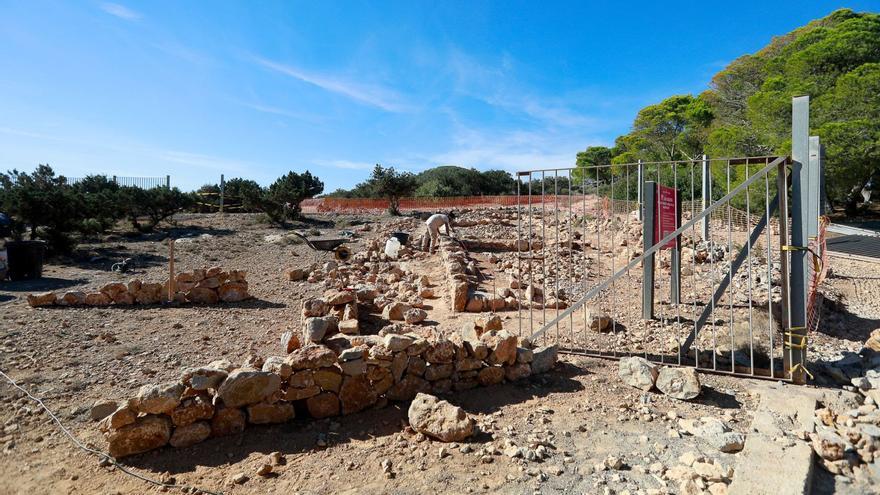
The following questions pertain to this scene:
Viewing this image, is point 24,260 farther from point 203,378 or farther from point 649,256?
point 649,256

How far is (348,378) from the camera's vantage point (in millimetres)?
3957

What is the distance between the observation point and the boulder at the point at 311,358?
3.84 metres

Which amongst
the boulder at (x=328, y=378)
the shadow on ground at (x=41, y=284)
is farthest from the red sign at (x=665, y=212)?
the shadow on ground at (x=41, y=284)

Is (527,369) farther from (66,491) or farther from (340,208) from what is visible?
(340,208)

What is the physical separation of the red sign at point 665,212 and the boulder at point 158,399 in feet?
17.0

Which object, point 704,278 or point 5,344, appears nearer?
point 5,344

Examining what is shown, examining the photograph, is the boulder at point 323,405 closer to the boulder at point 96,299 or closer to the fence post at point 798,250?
the fence post at point 798,250

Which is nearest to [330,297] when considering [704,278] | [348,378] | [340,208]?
[348,378]

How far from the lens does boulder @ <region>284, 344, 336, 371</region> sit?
151 inches

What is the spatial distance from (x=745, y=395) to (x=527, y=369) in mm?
1816

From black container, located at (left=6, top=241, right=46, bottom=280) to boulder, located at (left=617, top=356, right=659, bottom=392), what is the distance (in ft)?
44.3

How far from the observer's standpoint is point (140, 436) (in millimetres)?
3434

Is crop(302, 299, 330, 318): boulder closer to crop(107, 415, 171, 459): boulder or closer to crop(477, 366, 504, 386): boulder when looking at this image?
crop(477, 366, 504, 386): boulder

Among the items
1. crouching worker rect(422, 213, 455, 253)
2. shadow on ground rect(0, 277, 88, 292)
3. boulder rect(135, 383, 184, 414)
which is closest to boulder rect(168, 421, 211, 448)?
boulder rect(135, 383, 184, 414)
